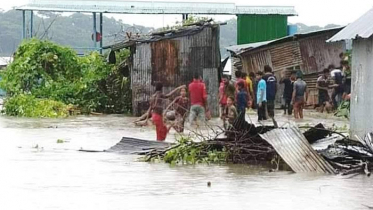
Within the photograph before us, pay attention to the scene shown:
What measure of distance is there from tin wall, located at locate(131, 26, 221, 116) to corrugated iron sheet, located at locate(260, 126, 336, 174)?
13.1 meters

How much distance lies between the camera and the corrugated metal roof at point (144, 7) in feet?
131

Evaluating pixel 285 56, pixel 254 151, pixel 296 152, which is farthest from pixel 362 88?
pixel 285 56

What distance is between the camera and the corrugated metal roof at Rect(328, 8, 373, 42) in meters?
14.4

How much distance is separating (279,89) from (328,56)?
7.33 ft

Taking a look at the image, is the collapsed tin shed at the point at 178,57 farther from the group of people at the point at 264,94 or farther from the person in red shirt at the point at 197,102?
the person in red shirt at the point at 197,102

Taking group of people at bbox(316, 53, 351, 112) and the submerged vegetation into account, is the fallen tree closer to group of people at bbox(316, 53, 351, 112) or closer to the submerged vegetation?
group of people at bbox(316, 53, 351, 112)

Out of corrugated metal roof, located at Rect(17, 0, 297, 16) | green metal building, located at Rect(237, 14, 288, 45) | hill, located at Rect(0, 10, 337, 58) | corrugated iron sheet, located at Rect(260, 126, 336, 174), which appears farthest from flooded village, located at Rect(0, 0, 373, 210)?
hill, located at Rect(0, 10, 337, 58)

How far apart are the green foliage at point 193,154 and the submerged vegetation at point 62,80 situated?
46.3 feet

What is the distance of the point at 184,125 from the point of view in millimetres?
20234

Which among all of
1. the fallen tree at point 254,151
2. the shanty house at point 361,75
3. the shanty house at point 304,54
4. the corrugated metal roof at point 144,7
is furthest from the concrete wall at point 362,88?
the corrugated metal roof at point 144,7

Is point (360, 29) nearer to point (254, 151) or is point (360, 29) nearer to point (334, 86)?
point (254, 151)

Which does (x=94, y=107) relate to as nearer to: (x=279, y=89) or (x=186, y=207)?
(x=279, y=89)

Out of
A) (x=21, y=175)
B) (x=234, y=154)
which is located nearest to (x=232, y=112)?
(x=234, y=154)


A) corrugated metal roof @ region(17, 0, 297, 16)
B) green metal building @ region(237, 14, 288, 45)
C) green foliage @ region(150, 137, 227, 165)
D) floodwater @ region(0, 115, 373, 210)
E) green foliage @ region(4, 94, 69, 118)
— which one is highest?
corrugated metal roof @ region(17, 0, 297, 16)
